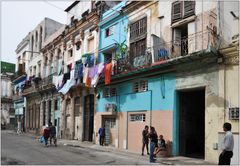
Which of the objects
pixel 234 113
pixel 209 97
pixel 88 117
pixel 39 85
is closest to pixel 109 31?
pixel 88 117

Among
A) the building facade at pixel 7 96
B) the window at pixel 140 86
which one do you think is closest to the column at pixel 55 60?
the window at pixel 140 86

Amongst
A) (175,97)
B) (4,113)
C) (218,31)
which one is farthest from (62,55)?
(4,113)

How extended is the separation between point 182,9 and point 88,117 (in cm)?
1301

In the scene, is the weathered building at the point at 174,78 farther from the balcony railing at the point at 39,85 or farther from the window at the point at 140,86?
the balcony railing at the point at 39,85

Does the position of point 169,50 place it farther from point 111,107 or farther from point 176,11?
point 111,107

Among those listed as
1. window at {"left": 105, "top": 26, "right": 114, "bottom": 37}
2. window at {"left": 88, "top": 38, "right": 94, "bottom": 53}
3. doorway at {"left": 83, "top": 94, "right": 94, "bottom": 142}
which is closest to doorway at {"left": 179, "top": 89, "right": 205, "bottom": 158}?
window at {"left": 105, "top": 26, "right": 114, "bottom": 37}

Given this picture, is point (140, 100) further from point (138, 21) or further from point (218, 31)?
point (218, 31)

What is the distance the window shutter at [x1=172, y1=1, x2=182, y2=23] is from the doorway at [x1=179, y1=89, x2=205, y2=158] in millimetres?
3869

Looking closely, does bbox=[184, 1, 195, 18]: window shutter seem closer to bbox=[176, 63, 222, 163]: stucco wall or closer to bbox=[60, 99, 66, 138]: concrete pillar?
bbox=[176, 63, 222, 163]: stucco wall

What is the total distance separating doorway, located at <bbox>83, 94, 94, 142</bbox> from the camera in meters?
27.5

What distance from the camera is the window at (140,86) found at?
20.7 m

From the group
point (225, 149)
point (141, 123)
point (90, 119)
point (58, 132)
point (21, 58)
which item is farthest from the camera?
point (21, 58)

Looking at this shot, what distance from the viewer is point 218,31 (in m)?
16.0

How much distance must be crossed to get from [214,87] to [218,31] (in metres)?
2.52
